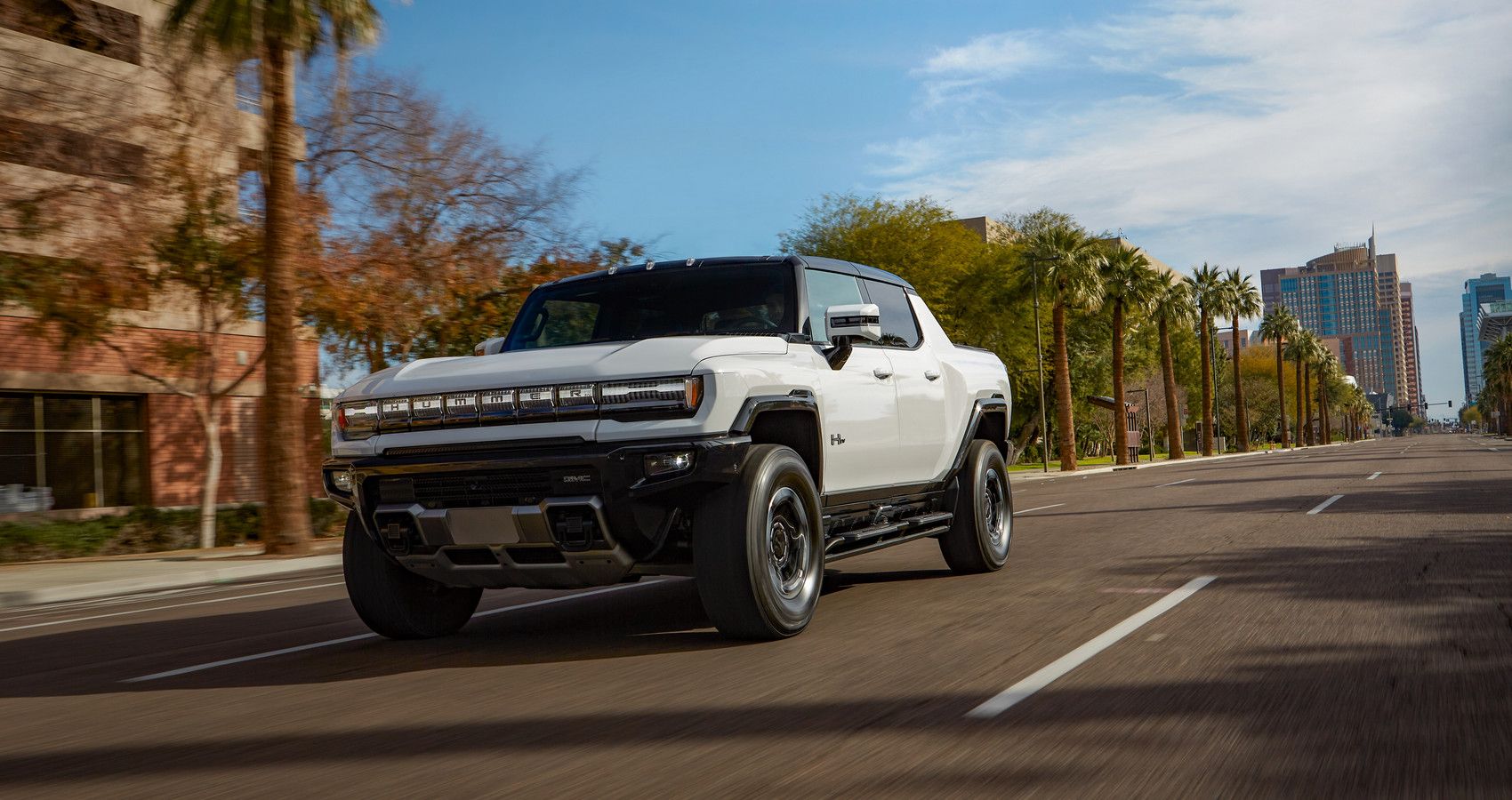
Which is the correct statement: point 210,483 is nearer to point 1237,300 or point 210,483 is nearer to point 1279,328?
point 1237,300

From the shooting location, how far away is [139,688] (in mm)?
Result: 5883

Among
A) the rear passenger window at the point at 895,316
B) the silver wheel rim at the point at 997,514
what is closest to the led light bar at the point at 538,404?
the rear passenger window at the point at 895,316

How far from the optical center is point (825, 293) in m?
7.68

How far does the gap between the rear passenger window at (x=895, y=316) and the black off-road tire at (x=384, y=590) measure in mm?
3174

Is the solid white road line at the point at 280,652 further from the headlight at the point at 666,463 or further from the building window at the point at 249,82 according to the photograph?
the building window at the point at 249,82

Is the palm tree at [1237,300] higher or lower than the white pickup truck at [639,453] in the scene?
higher

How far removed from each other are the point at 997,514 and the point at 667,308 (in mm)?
3346

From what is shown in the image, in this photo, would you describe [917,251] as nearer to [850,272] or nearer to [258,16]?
[258,16]

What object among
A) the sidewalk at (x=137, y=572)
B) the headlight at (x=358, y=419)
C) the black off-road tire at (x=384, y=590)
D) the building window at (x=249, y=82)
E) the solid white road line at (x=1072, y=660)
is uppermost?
the building window at (x=249, y=82)

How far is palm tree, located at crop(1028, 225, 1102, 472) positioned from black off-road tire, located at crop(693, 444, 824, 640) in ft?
138

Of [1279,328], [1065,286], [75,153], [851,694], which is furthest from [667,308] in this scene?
[1279,328]

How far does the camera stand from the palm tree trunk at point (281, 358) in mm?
16812

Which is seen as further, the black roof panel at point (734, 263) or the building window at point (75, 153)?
the building window at point (75, 153)

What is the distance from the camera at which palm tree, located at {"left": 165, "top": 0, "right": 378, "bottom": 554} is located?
1680 centimetres
